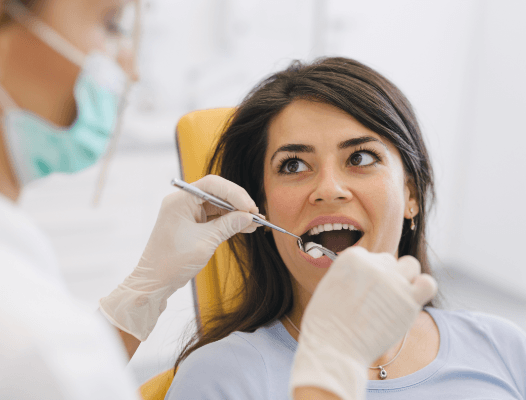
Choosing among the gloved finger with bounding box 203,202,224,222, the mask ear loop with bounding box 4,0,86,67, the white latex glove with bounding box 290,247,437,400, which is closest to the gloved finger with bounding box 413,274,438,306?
the white latex glove with bounding box 290,247,437,400

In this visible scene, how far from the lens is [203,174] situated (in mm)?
1471

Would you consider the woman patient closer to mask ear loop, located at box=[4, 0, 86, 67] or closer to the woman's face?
the woman's face

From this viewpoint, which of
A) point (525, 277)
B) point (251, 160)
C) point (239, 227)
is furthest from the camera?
point (525, 277)

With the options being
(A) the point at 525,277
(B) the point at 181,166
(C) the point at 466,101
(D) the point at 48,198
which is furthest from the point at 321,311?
(C) the point at 466,101

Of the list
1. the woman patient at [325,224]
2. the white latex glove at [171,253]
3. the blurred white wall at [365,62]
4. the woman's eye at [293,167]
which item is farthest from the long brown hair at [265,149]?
the blurred white wall at [365,62]

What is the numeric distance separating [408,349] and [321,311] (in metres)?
0.57

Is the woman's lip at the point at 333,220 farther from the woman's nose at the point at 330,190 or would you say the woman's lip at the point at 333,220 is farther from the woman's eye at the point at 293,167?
the woman's eye at the point at 293,167

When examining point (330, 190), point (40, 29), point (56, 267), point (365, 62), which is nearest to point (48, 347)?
point (56, 267)

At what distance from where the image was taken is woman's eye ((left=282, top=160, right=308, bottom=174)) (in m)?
1.19

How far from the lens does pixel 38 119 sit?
82cm

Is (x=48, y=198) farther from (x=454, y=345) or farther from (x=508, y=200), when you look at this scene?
(x=508, y=200)

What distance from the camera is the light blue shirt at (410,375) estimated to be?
103 centimetres

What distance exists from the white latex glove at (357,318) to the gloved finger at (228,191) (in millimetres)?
358

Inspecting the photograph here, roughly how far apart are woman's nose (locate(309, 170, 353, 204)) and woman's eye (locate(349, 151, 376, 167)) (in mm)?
62
